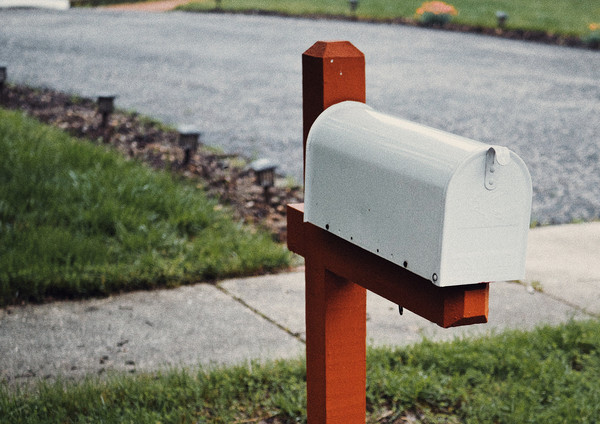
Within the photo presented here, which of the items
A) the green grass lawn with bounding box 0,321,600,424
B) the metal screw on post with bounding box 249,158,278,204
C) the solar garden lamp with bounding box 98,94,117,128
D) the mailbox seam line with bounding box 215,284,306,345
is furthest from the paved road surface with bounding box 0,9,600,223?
the green grass lawn with bounding box 0,321,600,424

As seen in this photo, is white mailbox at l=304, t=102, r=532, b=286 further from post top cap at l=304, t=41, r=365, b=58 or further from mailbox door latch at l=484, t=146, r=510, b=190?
post top cap at l=304, t=41, r=365, b=58

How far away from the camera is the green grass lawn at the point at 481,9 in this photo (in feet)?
53.2

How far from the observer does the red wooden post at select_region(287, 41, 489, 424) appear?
1809 millimetres

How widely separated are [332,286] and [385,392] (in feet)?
3.62

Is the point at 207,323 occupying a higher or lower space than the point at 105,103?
lower

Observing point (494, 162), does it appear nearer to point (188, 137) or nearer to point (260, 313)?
point (260, 313)

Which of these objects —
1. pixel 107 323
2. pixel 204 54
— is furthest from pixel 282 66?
pixel 107 323

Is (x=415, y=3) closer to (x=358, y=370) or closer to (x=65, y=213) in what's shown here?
(x=65, y=213)

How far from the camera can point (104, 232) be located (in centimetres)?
421

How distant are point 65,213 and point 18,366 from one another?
1.42 m

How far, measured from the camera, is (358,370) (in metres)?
1.95

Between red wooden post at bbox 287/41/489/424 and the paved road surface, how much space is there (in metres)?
3.77

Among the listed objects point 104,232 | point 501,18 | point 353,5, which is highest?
point 353,5

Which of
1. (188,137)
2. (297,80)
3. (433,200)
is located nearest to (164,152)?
(188,137)
